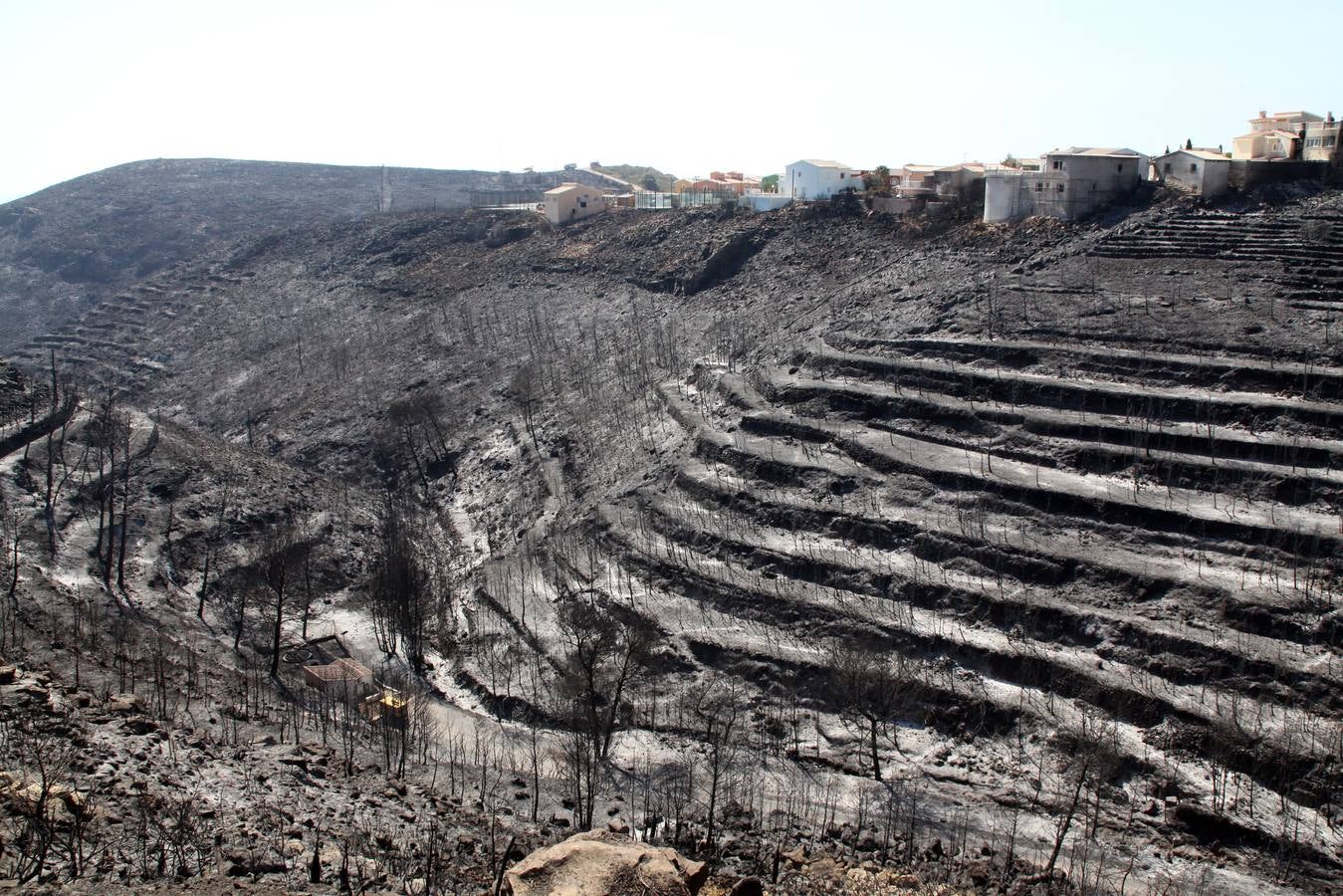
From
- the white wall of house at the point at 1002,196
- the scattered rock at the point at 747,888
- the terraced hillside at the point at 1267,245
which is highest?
the white wall of house at the point at 1002,196

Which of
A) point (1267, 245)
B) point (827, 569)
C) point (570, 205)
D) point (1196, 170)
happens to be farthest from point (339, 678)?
point (570, 205)

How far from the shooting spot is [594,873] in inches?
712

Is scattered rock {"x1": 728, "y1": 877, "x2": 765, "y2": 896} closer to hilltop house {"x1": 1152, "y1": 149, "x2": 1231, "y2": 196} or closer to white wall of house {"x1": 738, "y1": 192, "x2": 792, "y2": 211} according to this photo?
hilltop house {"x1": 1152, "y1": 149, "x2": 1231, "y2": 196}

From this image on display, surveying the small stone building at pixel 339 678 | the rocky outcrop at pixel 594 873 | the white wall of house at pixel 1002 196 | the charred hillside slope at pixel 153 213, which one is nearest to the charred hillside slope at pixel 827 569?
the small stone building at pixel 339 678

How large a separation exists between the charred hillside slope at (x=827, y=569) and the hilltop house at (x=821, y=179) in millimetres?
9907

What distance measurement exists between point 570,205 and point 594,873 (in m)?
81.3

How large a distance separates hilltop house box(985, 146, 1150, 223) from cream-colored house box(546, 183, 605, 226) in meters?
40.1

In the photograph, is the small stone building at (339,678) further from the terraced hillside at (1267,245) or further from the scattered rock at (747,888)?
the terraced hillside at (1267,245)

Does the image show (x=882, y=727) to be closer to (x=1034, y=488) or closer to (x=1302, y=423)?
(x=1034, y=488)

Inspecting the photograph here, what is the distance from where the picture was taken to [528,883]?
1806 cm

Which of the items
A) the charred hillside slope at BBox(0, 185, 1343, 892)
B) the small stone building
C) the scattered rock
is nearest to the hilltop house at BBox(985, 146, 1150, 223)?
the charred hillside slope at BBox(0, 185, 1343, 892)

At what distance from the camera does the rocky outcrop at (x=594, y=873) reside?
1788 centimetres

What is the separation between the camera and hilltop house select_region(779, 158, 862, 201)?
265 ft

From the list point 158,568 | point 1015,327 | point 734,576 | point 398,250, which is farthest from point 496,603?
point 398,250
